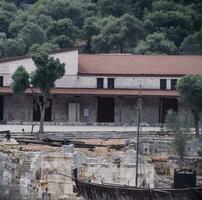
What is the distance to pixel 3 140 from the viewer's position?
56.1m

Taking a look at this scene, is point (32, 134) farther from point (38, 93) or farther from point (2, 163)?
point (2, 163)

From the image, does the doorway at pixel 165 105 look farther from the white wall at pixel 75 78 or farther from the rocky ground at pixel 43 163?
the rocky ground at pixel 43 163

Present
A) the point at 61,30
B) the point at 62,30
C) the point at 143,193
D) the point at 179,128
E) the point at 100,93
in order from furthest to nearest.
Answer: the point at 61,30
the point at 62,30
the point at 100,93
the point at 179,128
the point at 143,193

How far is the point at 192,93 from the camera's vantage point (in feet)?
208

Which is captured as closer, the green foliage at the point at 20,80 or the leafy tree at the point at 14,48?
the green foliage at the point at 20,80

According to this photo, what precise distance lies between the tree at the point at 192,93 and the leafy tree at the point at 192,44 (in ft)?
119

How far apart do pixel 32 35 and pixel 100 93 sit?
1394 inches

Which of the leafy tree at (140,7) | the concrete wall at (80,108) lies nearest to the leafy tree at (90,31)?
the leafy tree at (140,7)

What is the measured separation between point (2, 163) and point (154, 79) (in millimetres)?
27327

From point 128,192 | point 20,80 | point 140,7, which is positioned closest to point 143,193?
point 128,192

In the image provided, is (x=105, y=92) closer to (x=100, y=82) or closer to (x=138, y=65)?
(x=100, y=82)

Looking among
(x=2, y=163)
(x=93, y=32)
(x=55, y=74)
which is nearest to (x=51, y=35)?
(x=93, y=32)

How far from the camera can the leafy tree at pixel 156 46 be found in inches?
3819

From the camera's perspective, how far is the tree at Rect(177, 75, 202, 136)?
205ft
